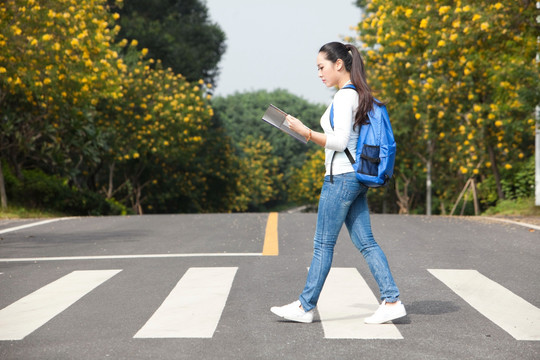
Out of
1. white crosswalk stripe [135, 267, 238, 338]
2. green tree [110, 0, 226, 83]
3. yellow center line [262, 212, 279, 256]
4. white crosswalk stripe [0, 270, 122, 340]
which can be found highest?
green tree [110, 0, 226, 83]

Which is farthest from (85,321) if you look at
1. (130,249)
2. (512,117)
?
(512,117)

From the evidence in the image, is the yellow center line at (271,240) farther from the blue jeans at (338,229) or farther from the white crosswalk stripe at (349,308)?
the blue jeans at (338,229)

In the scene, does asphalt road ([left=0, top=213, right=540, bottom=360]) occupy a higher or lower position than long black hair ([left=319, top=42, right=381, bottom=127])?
lower

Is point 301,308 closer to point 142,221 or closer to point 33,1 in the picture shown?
point 142,221

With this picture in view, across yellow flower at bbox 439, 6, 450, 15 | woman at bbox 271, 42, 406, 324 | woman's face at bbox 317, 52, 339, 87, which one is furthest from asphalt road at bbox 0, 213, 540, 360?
yellow flower at bbox 439, 6, 450, 15

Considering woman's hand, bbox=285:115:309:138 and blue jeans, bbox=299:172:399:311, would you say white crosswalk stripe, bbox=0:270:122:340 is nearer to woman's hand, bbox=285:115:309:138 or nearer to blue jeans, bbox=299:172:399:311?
blue jeans, bbox=299:172:399:311

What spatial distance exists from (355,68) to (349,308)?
1826 millimetres

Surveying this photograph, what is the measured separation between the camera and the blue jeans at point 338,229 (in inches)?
209

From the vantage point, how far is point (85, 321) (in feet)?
18.3

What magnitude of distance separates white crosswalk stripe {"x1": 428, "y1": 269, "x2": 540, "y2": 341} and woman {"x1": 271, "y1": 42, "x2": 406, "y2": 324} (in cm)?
79

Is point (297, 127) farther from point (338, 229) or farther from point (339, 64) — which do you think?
point (338, 229)

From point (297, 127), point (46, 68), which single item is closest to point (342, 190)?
point (297, 127)

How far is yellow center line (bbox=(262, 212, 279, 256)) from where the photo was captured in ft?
30.9

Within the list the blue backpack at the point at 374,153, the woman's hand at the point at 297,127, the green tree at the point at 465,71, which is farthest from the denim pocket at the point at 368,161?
the green tree at the point at 465,71
